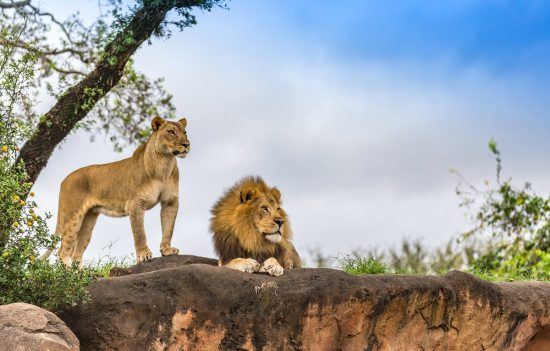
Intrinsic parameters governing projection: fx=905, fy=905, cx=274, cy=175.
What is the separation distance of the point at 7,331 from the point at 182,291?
1.50m

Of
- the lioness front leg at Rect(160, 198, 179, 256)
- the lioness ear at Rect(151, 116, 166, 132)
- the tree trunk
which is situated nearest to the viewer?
the lioness front leg at Rect(160, 198, 179, 256)

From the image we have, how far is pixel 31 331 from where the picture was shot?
19.4 ft

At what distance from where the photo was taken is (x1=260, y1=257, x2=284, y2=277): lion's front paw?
733cm

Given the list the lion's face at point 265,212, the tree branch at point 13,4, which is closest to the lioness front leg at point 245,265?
the lion's face at point 265,212

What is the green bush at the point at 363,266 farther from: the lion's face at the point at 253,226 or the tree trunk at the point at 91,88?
the tree trunk at the point at 91,88

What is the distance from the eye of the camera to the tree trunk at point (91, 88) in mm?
10320

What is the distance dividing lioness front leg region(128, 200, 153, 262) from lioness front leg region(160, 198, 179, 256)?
0.18 m

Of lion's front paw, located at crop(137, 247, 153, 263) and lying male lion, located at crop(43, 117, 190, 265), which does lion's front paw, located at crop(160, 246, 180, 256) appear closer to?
lying male lion, located at crop(43, 117, 190, 265)

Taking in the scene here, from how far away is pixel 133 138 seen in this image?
1207 centimetres

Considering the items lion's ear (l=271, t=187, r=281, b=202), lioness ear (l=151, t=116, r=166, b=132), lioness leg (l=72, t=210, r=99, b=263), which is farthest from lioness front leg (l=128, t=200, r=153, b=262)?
lion's ear (l=271, t=187, r=281, b=202)

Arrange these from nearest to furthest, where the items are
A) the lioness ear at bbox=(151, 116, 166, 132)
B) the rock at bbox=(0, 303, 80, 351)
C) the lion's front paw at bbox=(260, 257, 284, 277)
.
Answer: the rock at bbox=(0, 303, 80, 351) < the lion's front paw at bbox=(260, 257, 284, 277) < the lioness ear at bbox=(151, 116, 166, 132)

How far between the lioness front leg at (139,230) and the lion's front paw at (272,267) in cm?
192

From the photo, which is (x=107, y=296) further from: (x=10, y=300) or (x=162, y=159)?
(x=162, y=159)

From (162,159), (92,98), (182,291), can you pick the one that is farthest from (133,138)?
(182,291)
